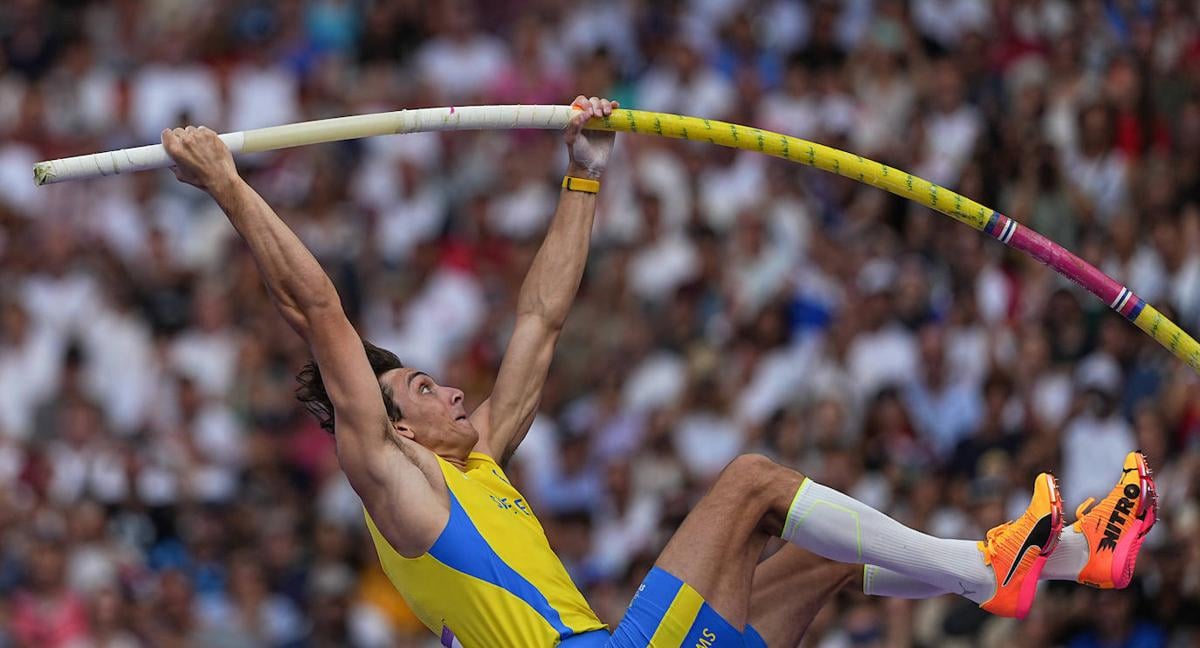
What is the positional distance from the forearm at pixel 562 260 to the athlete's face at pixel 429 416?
76 cm

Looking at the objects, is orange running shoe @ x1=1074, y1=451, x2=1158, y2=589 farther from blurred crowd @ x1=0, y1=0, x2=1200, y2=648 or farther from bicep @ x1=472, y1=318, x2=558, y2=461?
blurred crowd @ x1=0, y1=0, x2=1200, y2=648

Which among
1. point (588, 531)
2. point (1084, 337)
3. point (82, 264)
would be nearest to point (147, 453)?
point (82, 264)

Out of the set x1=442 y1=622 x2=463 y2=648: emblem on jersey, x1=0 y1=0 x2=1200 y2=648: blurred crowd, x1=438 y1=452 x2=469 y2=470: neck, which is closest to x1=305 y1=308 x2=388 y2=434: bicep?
x1=438 y1=452 x2=469 y2=470: neck

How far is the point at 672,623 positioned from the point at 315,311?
6.21 feet

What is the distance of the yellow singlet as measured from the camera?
8711 mm

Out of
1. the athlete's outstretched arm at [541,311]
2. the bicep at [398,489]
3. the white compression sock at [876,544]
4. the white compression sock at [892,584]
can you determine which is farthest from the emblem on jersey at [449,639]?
the white compression sock at [892,584]

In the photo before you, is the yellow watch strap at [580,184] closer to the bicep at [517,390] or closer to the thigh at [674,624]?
the bicep at [517,390]

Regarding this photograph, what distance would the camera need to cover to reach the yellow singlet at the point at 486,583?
28.6 ft

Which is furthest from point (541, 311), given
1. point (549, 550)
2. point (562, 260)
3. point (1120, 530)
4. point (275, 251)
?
point (1120, 530)

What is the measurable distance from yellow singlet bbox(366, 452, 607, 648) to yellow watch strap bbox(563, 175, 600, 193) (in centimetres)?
161

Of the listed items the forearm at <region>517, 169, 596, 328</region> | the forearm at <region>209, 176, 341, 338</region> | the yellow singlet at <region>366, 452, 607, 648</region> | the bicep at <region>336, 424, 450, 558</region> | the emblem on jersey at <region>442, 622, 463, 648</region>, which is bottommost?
the emblem on jersey at <region>442, 622, 463, 648</region>

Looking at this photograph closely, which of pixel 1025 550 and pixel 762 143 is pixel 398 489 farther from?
pixel 1025 550

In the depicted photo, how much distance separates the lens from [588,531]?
1447 centimetres

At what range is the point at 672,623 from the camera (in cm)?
862
